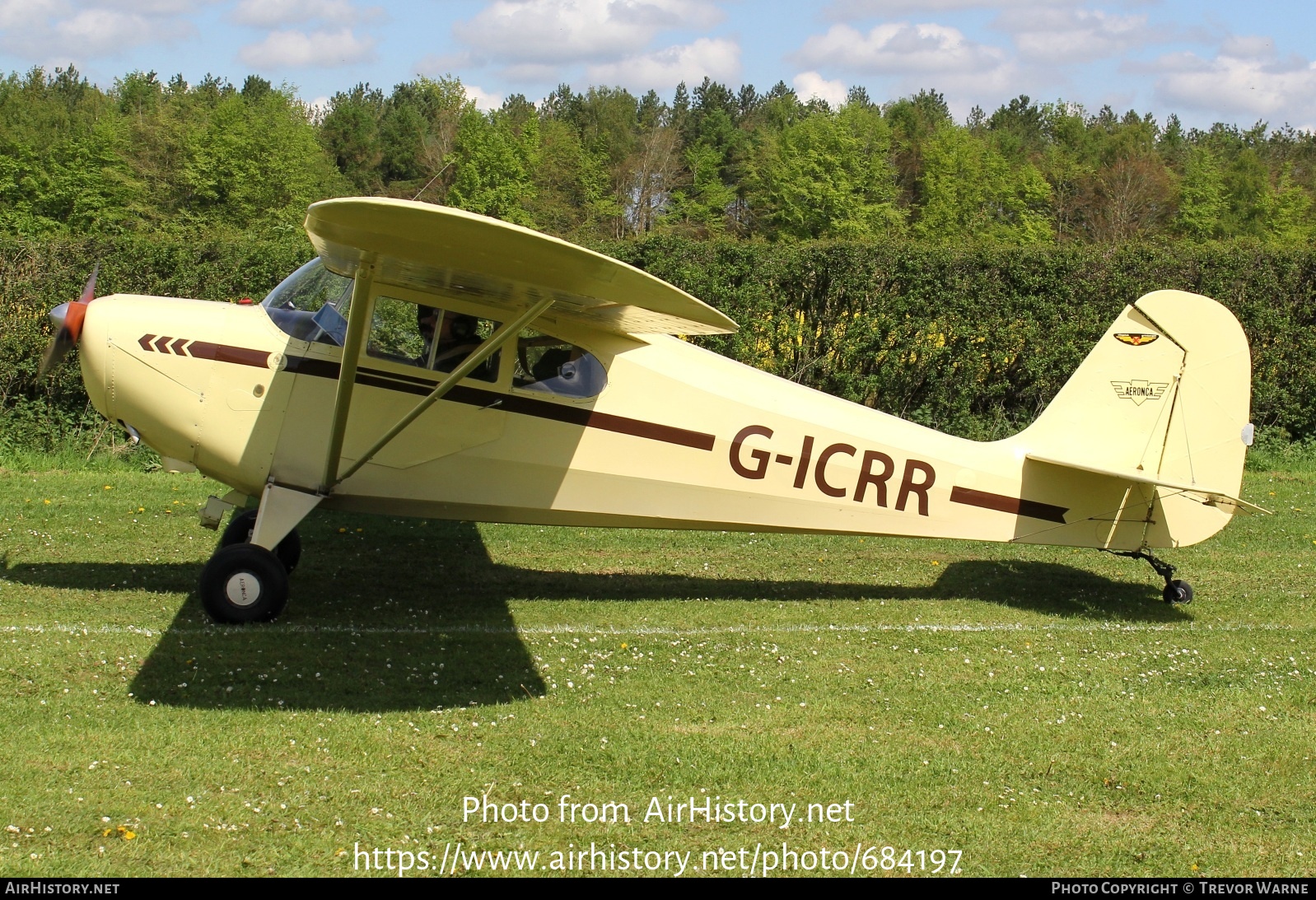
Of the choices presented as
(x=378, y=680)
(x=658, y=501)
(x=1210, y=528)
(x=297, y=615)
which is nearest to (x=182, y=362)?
(x=297, y=615)

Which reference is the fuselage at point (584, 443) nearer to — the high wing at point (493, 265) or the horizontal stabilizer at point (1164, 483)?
the horizontal stabilizer at point (1164, 483)

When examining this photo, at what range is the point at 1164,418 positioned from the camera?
313 inches

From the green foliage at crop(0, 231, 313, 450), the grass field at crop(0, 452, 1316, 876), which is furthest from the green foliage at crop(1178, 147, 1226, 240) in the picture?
the green foliage at crop(0, 231, 313, 450)

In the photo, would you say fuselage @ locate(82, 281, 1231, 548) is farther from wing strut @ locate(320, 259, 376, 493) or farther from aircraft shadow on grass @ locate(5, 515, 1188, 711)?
aircraft shadow on grass @ locate(5, 515, 1188, 711)

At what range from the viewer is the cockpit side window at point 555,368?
7.46 metres

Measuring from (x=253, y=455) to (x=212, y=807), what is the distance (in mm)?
3304

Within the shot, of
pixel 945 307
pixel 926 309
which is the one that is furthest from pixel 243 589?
pixel 945 307

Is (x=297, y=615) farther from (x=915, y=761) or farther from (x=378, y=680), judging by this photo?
(x=915, y=761)

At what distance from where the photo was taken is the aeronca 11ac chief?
7137 millimetres

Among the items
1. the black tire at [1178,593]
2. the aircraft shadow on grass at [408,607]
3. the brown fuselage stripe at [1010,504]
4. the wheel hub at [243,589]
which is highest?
the brown fuselage stripe at [1010,504]

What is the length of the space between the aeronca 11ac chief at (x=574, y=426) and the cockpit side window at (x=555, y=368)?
2 cm

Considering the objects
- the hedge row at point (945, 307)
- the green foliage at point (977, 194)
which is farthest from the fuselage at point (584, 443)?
the green foliage at point (977, 194)

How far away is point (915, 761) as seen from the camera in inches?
206

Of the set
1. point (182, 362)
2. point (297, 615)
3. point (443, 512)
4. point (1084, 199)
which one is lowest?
point (297, 615)
